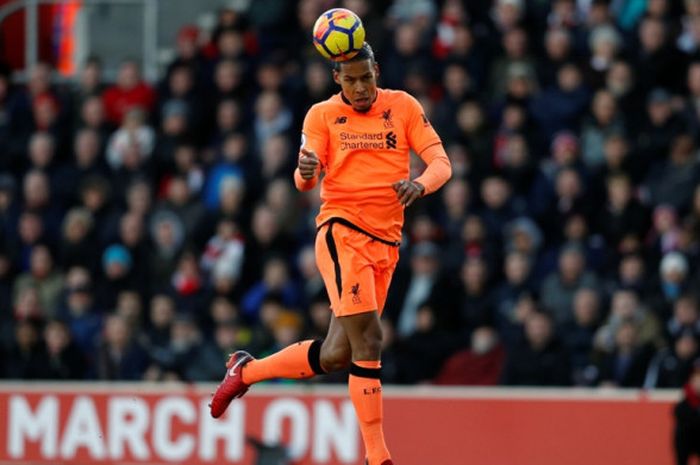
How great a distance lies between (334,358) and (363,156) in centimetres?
117

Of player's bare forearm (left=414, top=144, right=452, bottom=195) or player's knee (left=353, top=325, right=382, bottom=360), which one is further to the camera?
player's knee (left=353, top=325, right=382, bottom=360)

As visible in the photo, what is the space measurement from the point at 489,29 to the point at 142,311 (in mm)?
4280

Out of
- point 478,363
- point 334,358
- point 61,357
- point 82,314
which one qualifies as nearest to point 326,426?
point 478,363

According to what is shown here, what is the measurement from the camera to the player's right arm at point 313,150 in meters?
9.71

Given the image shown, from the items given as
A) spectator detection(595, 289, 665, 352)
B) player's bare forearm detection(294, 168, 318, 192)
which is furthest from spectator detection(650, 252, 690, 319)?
player's bare forearm detection(294, 168, 318, 192)

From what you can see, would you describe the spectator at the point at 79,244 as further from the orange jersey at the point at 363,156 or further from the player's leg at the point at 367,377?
the player's leg at the point at 367,377

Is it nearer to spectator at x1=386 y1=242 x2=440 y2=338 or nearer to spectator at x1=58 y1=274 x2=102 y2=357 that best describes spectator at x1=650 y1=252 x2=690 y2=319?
spectator at x1=386 y1=242 x2=440 y2=338

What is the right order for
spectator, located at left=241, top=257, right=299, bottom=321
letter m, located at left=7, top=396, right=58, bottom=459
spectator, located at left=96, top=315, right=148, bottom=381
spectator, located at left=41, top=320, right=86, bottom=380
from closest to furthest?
1. letter m, located at left=7, top=396, right=58, bottom=459
2. spectator, located at left=241, top=257, right=299, bottom=321
3. spectator, located at left=96, top=315, right=148, bottom=381
4. spectator, located at left=41, top=320, right=86, bottom=380

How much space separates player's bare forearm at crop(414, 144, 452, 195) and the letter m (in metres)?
6.59

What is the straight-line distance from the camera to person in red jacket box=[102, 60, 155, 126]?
742 inches

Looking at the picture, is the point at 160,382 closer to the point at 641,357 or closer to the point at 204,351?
the point at 204,351

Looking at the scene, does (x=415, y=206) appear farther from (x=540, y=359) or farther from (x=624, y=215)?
(x=540, y=359)

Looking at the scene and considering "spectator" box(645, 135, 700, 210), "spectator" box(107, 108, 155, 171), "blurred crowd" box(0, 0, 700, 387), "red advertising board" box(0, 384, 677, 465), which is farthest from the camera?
"spectator" box(107, 108, 155, 171)

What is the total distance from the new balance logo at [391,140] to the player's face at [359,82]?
0.19m
